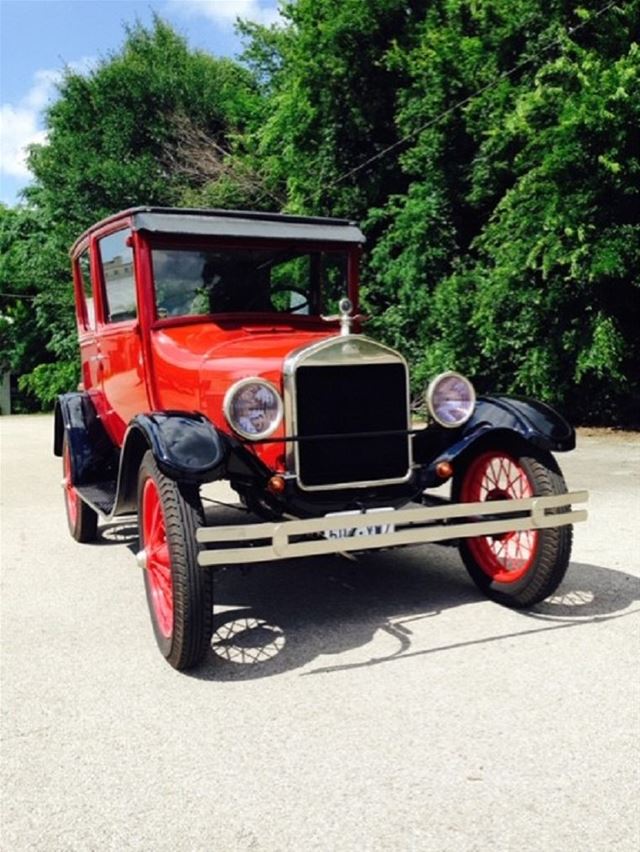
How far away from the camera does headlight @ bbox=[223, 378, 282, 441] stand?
377 cm

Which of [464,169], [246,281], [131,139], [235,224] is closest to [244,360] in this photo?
[246,281]

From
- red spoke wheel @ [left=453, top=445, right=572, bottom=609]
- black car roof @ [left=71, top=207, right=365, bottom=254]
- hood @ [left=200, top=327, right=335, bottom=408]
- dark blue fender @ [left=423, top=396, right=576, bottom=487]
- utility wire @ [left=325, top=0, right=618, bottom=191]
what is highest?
utility wire @ [left=325, top=0, right=618, bottom=191]

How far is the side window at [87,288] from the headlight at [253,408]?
240cm

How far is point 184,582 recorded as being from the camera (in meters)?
3.39

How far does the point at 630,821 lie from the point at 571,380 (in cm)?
1118

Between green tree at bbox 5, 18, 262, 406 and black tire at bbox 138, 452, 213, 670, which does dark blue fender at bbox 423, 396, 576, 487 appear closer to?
black tire at bbox 138, 452, 213, 670

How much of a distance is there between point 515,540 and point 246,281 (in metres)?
2.19

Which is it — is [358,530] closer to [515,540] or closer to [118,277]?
[515,540]

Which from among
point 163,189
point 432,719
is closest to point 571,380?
point 432,719

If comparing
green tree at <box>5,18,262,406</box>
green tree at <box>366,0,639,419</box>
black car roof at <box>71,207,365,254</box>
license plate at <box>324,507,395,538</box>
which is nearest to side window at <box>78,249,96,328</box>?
black car roof at <box>71,207,365,254</box>

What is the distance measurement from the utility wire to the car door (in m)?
9.00

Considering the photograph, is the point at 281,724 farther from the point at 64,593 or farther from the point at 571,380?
the point at 571,380

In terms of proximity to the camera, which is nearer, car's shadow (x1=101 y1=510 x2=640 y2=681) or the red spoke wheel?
car's shadow (x1=101 y1=510 x2=640 y2=681)

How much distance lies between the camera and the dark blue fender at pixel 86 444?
558cm
